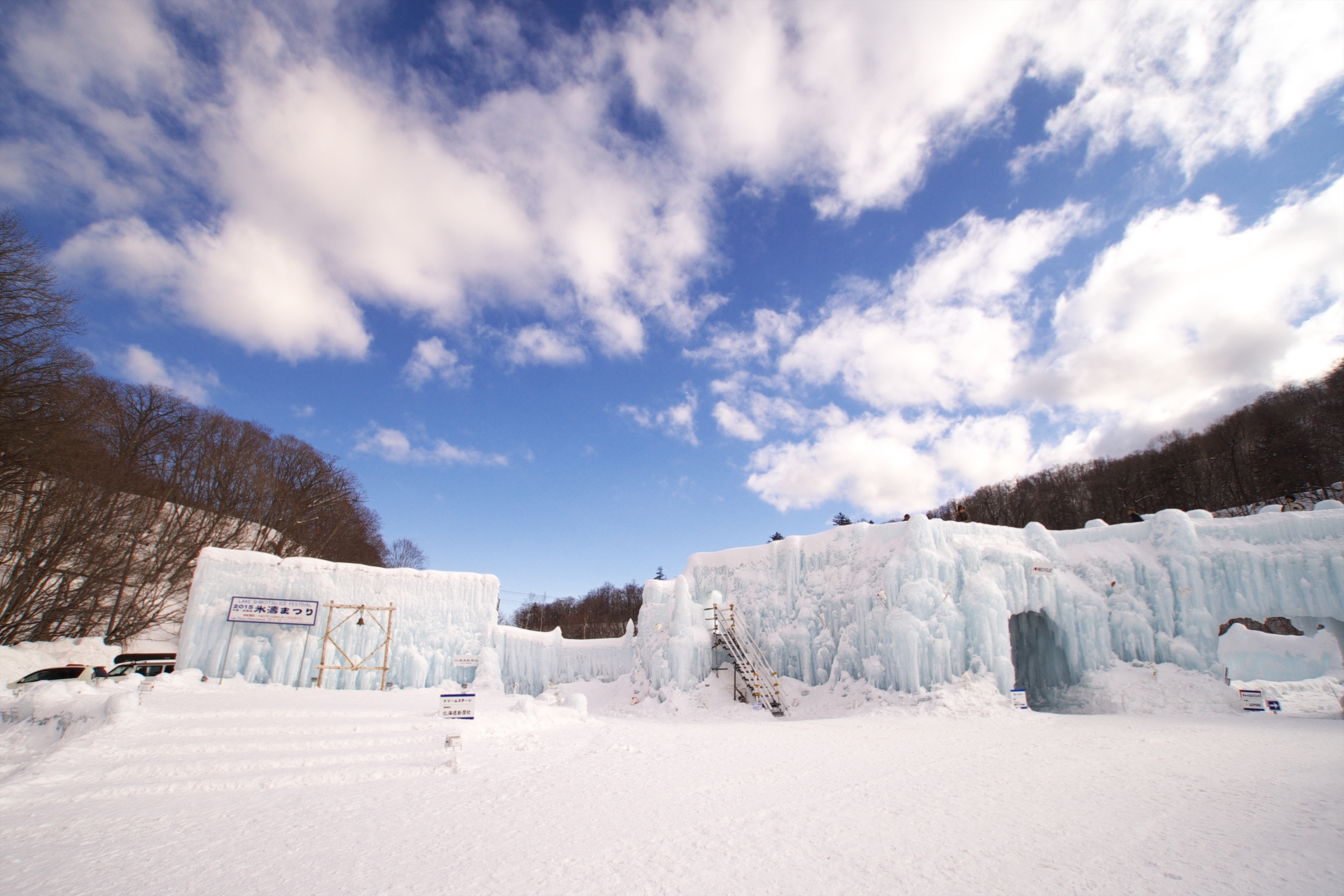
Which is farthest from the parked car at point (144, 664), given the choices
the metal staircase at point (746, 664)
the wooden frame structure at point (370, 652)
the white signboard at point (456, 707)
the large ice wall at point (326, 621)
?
the metal staircase at point (746, 664)

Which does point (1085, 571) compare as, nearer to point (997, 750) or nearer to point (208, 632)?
point (997, 750)

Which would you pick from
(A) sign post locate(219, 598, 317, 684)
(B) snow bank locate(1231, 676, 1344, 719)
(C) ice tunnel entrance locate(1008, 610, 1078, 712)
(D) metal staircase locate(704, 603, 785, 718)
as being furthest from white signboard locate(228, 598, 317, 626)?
(B) snow bank locate(1231, 676, 1344, 719)

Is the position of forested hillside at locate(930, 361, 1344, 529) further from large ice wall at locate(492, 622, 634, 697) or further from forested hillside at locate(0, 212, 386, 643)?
forested hillside at locate(0, 212, 386, 643)

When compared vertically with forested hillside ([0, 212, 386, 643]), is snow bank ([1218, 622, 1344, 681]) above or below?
below

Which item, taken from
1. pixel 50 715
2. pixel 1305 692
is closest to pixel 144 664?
pixel 50 715

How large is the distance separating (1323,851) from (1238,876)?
4.10 feet

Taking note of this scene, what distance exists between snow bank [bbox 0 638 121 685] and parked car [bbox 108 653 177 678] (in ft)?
1.81

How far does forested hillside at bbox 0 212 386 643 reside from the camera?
612 inches

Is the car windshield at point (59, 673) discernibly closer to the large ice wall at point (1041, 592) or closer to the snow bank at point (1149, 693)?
the large ice wall at point (1041, 592)

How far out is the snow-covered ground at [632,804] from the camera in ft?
14.3

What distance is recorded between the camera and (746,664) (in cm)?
1864

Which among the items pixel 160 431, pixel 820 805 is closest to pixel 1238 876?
pixel 820 805

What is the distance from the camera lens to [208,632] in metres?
17.5

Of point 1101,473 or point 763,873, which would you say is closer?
point 763,873
